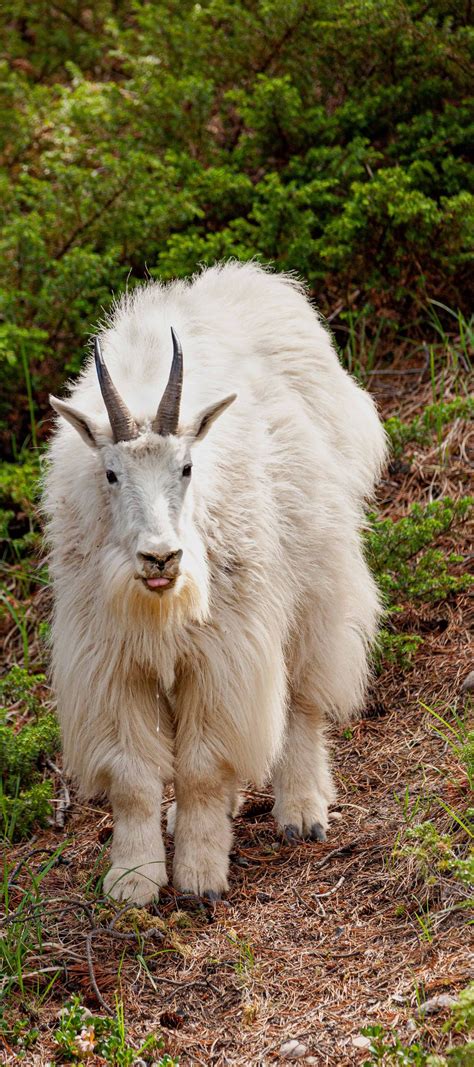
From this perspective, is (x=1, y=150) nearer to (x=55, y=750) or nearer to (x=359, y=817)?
(x=55, y=750)

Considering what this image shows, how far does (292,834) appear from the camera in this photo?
5402 mm

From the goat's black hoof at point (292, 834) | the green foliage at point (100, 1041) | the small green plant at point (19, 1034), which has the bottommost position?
the goat's black hoof at point (292, 834)

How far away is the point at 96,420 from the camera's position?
188 inches

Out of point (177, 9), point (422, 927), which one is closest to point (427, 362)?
point (177, 9)

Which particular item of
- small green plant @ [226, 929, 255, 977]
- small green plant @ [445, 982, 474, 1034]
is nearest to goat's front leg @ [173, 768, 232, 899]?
small green plant @ [226, 929, 255, 977]

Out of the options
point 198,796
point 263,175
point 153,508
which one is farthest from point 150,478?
point 263,175

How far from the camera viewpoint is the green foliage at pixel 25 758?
5.84 metres

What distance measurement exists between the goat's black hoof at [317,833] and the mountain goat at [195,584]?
0.01 meters

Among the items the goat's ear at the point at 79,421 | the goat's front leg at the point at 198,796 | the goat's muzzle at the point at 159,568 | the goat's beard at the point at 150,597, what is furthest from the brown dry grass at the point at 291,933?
the goat's ear at the point at 79,421

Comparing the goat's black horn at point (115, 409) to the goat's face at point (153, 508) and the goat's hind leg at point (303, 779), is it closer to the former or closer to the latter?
the goat's face at point (153, 508)

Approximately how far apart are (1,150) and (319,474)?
5.36 metres

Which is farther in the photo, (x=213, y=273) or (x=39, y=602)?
(x=39, y=602)

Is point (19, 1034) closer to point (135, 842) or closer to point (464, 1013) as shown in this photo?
point (135, 842)

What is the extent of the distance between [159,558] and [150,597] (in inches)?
10.0
